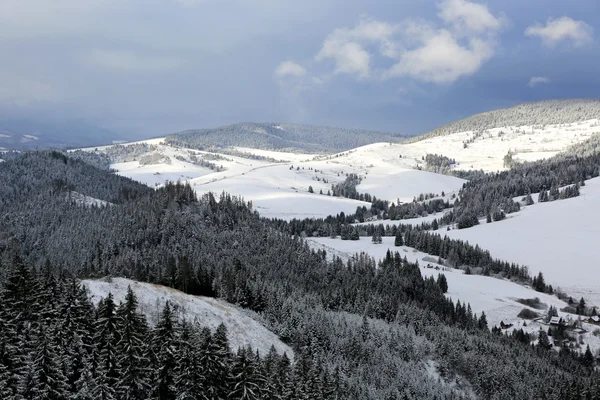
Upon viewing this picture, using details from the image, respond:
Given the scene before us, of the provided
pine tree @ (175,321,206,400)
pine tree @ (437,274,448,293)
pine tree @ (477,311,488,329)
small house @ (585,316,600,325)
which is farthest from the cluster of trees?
small house @ (585,316,600,325)

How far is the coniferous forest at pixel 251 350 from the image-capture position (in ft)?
164

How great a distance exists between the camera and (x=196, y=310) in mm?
82875

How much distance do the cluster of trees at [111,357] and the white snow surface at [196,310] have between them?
1312 centimetres

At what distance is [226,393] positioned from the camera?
52594 mm

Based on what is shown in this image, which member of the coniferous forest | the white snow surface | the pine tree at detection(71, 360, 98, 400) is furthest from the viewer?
the white snow surface

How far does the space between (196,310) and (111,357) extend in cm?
3304

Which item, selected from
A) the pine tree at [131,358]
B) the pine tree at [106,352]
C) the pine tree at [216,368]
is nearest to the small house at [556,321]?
the pine tree at [216,368]

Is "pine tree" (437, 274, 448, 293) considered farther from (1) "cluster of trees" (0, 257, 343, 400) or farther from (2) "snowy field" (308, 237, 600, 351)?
(1) "cluster of trees" (0, 257, 343, 400)

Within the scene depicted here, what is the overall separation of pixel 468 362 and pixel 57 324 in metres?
82.5

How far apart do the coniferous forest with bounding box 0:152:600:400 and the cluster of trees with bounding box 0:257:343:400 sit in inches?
6.1

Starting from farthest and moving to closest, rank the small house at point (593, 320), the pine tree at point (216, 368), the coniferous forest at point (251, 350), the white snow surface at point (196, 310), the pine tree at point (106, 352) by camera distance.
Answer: the small house at point (593, 320) → the white snow surface at point (196, 310) → the pine tree at point (216, 368) → the coniferous forest at point (251, 350) → the pine tree at point (106, 352)

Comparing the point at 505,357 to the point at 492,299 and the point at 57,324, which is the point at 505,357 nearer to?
the point at 492,299

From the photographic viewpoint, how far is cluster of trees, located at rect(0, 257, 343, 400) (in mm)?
46094

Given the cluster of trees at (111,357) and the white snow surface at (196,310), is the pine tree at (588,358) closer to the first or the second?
the white snow surface at (196,310)
